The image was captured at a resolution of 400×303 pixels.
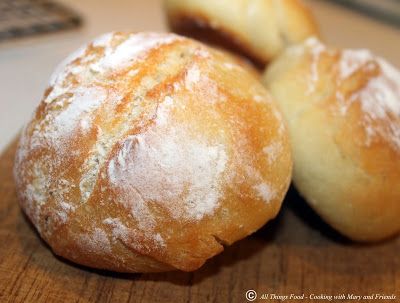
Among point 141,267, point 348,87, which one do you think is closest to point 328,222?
point 348,87

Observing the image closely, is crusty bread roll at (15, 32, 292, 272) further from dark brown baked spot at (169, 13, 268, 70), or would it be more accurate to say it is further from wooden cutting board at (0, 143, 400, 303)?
dark brown baked spot at (169, 13, 268, 70)

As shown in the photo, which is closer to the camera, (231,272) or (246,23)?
(231,272)

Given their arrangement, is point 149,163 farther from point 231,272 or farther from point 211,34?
point 211,34

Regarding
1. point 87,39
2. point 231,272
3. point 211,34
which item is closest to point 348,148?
point 231,272

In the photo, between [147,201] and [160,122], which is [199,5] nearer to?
[160,122]

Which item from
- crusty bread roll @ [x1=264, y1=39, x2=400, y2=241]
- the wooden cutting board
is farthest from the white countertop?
crusty bread roll @ [x1=264, y1=39, x2=400, y2=241]

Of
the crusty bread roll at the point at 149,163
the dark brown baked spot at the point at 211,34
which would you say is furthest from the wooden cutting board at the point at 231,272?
the dark brown baked spot at the point at 211,34

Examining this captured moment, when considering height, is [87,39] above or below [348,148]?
below
